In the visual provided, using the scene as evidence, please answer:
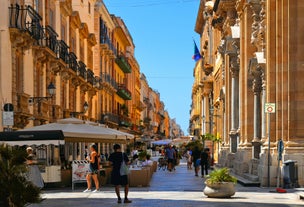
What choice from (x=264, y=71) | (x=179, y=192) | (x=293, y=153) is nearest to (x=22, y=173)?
(x=179, y=192)

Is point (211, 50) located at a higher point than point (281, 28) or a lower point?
higher

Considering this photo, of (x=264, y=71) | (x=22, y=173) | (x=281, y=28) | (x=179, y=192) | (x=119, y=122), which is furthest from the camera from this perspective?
(x=119, y=122)

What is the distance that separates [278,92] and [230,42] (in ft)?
34.5

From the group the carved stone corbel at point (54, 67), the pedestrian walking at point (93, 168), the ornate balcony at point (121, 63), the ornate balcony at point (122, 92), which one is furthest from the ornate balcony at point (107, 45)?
the pedestrian walking at point (93, 168)

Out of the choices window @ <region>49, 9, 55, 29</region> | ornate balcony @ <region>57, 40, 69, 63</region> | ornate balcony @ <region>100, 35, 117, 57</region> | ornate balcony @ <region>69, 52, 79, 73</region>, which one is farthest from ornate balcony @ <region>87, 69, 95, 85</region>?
window @ <region>49, 9, 55, 29</region>

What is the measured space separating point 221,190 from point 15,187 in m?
8.53

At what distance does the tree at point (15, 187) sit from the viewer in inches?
384

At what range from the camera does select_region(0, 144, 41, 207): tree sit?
9742 mm

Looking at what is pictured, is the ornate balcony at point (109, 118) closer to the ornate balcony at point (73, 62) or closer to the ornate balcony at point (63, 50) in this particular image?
the ornate balcony at point (73, 62)

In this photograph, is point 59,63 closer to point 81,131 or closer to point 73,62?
point 73,62

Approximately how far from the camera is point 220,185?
1739 cm

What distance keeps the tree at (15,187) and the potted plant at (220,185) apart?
7928mm

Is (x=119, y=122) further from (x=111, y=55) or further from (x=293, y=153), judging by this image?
(x=293, y=153)

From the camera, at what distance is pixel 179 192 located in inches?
781
